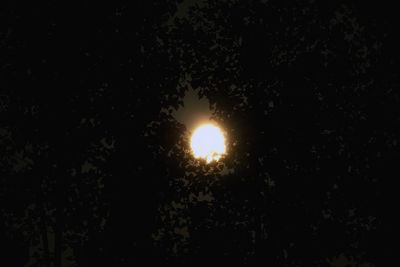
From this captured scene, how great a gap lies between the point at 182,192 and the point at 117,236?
2.21m

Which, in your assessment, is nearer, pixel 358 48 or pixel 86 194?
pixel 86 194

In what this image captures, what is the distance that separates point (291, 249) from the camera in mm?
16734

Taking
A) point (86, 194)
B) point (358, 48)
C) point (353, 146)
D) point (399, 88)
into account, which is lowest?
point (86, 194)

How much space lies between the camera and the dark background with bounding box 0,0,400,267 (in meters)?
15.6

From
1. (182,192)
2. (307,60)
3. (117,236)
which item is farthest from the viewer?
(307,60)

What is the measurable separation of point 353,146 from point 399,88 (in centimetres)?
230

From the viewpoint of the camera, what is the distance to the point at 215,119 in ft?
60.3

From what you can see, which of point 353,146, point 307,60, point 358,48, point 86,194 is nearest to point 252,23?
point 307,60

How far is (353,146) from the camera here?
17438 millimetres

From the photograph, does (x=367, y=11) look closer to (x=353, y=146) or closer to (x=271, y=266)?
(x=353, y=146)

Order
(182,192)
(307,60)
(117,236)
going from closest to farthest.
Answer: (117,236) → (182,192) → (307,60)

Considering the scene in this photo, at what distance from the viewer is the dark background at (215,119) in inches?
615

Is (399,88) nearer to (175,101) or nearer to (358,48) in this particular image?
(358,48)

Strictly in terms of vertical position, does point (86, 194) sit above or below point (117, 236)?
above
